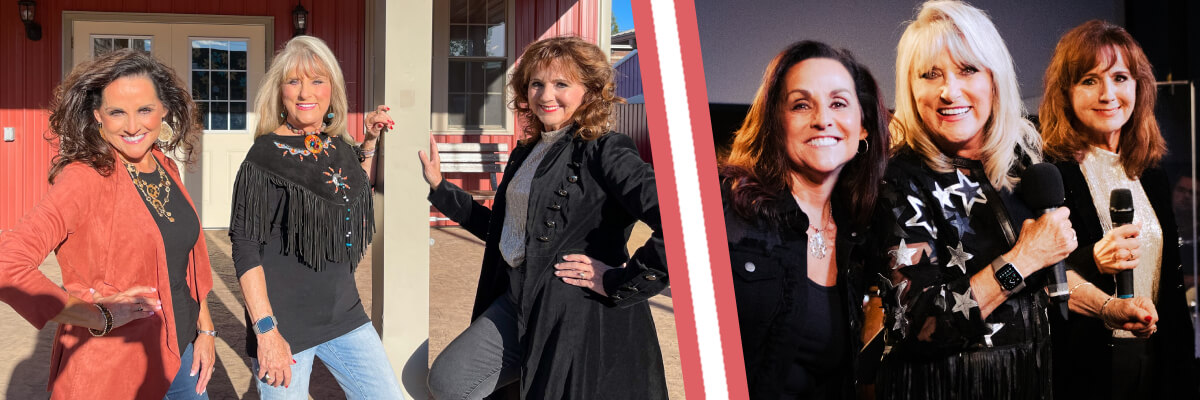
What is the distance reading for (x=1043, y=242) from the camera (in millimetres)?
1722

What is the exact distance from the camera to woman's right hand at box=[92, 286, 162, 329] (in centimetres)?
198

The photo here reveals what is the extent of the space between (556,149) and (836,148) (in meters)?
0.76

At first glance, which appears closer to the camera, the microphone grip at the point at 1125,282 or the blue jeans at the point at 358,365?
the microphone grip at the point at 1125,282

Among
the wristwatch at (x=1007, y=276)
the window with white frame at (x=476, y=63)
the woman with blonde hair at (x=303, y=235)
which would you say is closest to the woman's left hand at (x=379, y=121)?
the woman with blonde hair at (x=303, y=235)

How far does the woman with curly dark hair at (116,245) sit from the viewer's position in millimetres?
1907

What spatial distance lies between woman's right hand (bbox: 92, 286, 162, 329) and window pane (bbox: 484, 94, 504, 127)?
6557 mm

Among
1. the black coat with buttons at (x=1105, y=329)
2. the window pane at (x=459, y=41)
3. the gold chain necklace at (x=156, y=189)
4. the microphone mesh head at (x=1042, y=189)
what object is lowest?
the black coat with buttons at (x=1105, y=329)

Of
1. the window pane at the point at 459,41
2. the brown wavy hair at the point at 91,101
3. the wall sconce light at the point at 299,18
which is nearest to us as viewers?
the brown wavy hair at the point at 91,101

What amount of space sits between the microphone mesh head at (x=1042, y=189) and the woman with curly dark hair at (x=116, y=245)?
1950 mm

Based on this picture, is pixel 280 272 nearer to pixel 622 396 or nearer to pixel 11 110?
pixel 622 396

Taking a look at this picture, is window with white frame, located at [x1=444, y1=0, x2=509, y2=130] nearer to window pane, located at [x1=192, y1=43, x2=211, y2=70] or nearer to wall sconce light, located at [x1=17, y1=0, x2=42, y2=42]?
window pane, located at [x1=192, y1=43, x2=211, y2=70]

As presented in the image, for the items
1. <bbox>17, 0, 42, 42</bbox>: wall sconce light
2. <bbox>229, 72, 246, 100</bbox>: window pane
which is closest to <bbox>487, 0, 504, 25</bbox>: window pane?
<bbox>229, 72, 246, 100</bbox>: window pane

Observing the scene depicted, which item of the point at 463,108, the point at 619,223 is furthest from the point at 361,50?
the point at 619,223

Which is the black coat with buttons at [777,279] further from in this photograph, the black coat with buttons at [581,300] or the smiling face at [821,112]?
the black coat with buttons at [581,300]
